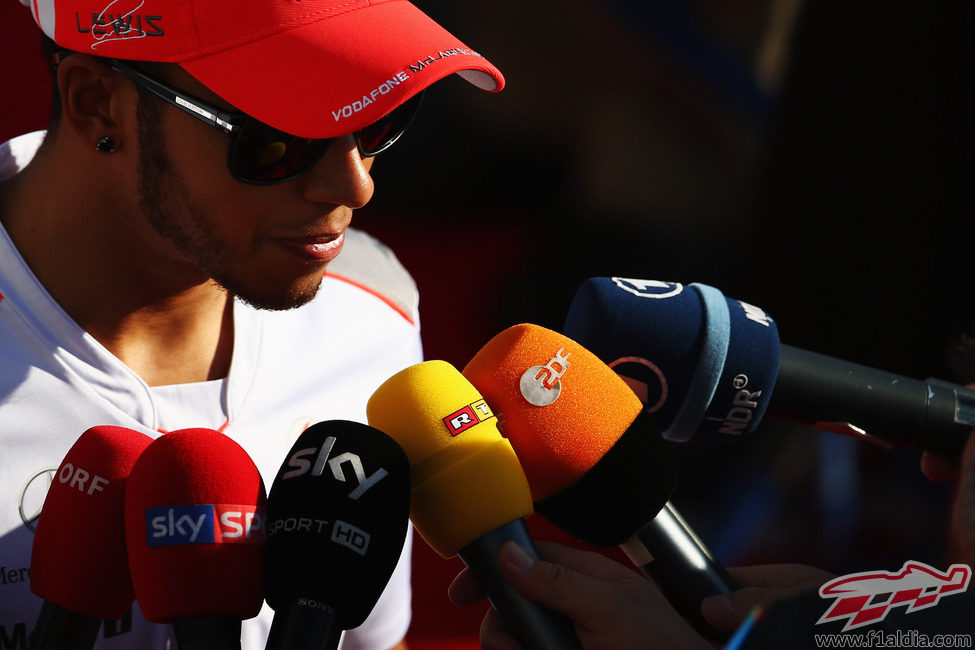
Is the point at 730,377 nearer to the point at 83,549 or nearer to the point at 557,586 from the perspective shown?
the point at 557,586

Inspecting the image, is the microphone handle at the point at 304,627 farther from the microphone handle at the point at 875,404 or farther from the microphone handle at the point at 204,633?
the microphone handle at the point at 875,404

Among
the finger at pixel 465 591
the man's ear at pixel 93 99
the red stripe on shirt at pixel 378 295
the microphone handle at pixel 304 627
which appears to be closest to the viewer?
the microphone handle at pixel 304 627

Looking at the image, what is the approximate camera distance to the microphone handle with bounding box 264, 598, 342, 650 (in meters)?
0.73

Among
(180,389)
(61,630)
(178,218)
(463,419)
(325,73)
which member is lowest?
(180,389)

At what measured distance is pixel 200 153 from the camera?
1.18 meters

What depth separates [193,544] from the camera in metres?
0.77

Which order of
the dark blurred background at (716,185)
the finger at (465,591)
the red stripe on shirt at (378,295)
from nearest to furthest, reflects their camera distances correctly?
the finger at (465,591), the red stripe on shirt at (378,295), the dark blurred background at (716,185)

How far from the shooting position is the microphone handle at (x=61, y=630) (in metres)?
0.80

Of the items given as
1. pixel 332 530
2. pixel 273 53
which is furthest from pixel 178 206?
pixel 332 530

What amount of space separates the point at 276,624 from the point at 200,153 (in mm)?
660

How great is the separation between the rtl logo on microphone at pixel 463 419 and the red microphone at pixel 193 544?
0.62 feet

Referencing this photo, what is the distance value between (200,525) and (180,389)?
593 mm

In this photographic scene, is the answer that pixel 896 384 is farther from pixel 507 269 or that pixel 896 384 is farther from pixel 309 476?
pixel 507 269

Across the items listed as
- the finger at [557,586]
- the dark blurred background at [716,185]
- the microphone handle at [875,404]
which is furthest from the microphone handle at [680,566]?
the dark blurred background at [716,185]
